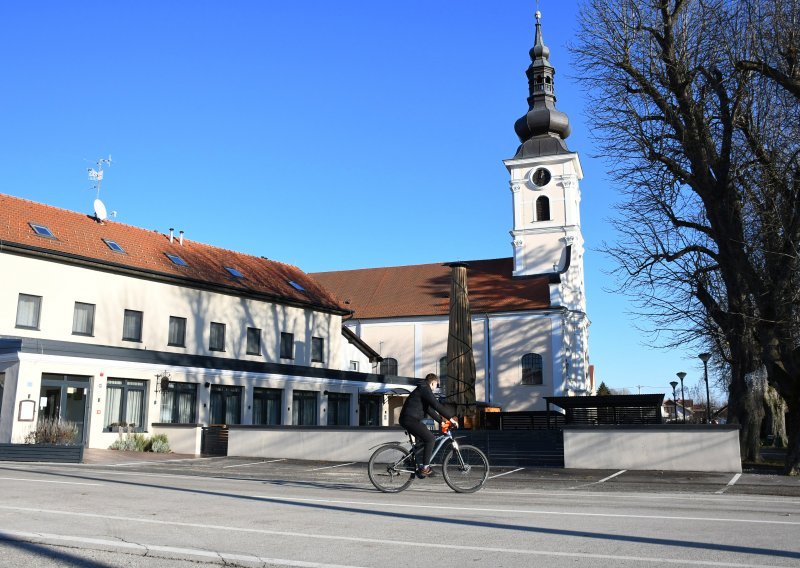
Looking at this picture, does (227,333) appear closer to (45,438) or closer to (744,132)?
(45,438)

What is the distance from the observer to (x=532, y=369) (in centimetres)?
4547

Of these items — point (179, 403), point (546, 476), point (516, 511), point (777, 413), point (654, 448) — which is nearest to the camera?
point (516, 511)

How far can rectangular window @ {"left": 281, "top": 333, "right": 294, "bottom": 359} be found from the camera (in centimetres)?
3650

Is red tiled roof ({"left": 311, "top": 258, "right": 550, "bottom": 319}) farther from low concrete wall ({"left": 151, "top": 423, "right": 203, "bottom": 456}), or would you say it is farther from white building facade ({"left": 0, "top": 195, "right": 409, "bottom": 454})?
low concrete wall ({"left": 151, "top": 423, "right": 203, "bottom": 456})

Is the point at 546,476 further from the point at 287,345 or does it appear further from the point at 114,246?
the point at 287,345

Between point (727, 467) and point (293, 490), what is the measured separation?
32.8 feet

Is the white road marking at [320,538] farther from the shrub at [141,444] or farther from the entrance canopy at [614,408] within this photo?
the entrance canopy at [614,408]

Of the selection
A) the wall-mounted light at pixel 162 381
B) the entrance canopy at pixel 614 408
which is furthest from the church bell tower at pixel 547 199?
the wall-mounted light at pixel 162 381

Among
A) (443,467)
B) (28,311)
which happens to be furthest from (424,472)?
(28,311)

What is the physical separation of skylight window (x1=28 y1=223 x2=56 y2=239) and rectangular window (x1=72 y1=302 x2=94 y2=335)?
273 centimetres

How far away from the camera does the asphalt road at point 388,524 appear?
5.99 metres

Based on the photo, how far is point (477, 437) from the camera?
70.6 feet

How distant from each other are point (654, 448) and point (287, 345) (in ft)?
75.1

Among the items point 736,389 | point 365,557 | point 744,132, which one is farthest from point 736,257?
point 365,557
